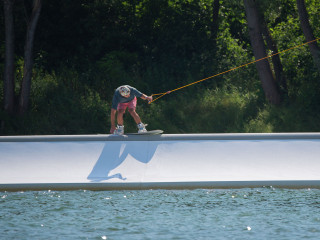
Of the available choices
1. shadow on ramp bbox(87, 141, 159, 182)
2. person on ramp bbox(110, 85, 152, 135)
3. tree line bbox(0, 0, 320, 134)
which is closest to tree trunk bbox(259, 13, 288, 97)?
tree line bbox(0, 0, 320, 134)

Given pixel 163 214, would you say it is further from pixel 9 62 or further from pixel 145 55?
pixel 145 55

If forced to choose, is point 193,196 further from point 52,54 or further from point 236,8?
point 236,8

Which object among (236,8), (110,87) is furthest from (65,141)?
(236,8)

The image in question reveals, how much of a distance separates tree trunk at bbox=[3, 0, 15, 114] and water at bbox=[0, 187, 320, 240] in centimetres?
1010

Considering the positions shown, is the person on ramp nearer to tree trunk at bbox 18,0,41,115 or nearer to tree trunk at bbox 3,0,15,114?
tree trunk at bbox 18,0,41,115

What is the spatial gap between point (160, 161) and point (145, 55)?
12.8 meters

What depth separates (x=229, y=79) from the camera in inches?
895

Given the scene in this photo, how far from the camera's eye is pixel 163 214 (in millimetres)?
9188

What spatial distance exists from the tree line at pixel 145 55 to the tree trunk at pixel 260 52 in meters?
0.03

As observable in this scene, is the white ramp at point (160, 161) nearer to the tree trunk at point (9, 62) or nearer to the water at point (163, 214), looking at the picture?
the water at point (163, 214)

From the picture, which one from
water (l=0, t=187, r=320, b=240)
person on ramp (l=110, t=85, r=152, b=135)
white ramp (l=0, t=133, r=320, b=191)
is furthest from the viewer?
person on ramp (l=110, t=85, r=152, b=135)

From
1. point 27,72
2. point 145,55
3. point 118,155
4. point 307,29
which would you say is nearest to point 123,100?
point 118,155

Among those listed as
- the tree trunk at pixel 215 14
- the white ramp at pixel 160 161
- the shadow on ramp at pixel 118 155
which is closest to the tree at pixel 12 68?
A: the tree trunk at pixel 215 14

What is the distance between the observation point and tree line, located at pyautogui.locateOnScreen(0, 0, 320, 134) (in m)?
20.5
